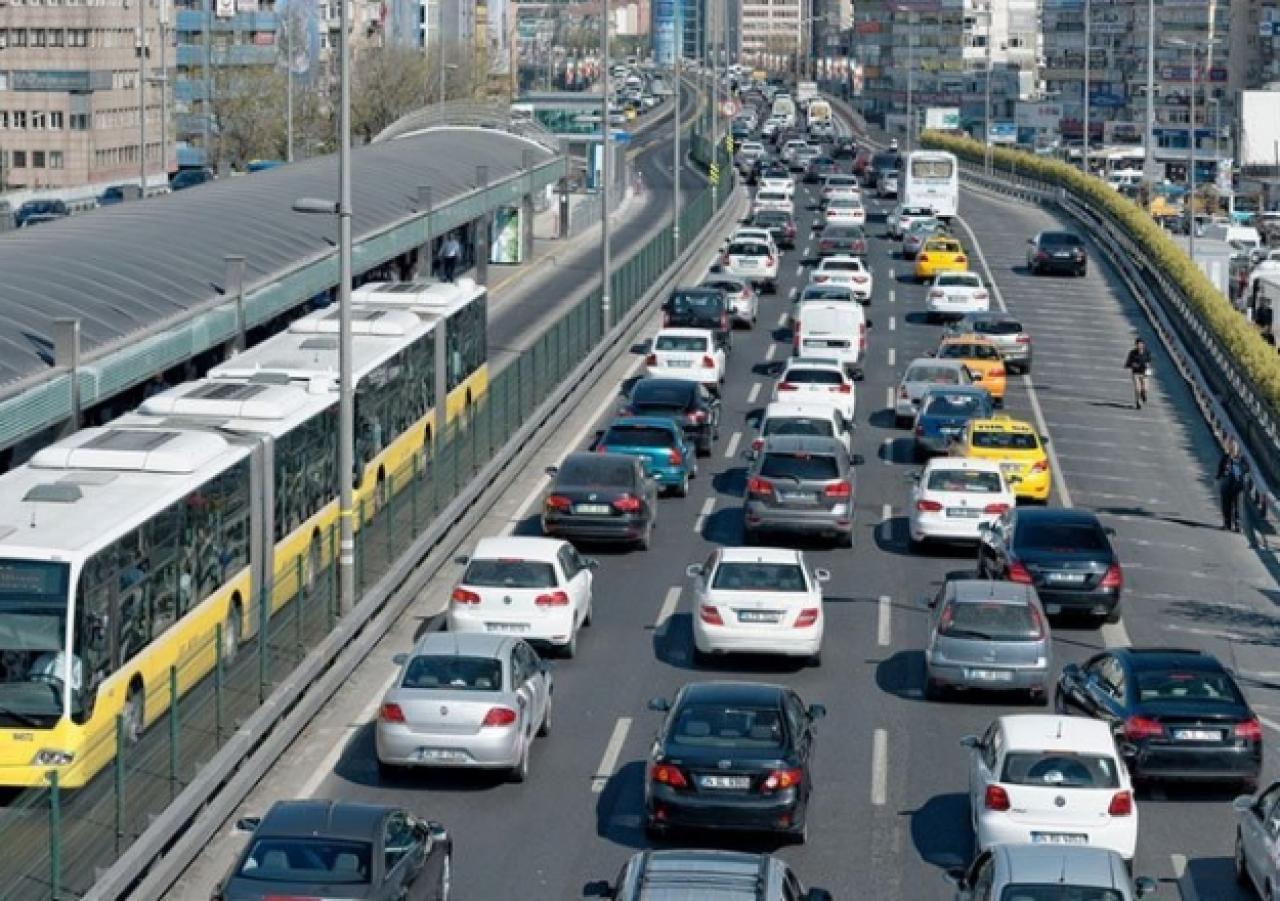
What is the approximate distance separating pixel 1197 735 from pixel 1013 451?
17.4 m

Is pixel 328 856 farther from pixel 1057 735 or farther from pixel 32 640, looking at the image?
pixel 1057 735

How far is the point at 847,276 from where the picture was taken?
7012 cm

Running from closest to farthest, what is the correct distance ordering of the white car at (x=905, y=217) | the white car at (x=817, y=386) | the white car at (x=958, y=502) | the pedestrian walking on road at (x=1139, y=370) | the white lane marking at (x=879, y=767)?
1. the white lane marking at (x=879, y=767)
2. the white car at (x=958, y=502)
3. the white car at (x=817, y=386)
4. the pedestrian walking on road at (x=1139, y=370)
5. the white car at (x=905, y=217)

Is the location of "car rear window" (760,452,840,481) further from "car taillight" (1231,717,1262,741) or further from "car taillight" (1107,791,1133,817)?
"car taillight" (1107,791,1133,817)

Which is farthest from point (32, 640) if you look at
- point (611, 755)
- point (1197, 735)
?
point (1197, 735)

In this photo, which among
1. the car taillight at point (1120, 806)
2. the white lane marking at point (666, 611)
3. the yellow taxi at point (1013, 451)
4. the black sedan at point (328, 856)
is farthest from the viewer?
the yellow taxi at point (1013, 451)

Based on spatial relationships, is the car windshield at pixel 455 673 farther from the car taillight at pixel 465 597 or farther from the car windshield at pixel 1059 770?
the car windshield at pixel 1059 770

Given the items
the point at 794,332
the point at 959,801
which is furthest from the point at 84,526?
the point at 794,332

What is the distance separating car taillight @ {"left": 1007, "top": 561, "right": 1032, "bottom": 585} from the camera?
3409 centimetres

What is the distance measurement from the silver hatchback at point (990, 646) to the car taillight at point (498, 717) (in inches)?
237

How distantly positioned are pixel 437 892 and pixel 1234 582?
19.7 m

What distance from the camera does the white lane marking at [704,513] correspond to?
40906 millimetres

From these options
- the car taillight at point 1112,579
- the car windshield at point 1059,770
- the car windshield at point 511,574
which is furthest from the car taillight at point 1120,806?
the car taillight at point 1112,579

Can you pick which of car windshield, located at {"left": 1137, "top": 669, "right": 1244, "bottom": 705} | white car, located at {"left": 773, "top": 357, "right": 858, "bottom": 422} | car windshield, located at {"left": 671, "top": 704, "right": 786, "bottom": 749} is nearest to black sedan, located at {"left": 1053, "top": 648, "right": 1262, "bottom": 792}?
car windshield, located at {"left": 1137, "top": 669, "right": 1244, "bottom": 705}
